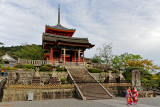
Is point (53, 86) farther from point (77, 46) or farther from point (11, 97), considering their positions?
point (77, 46)

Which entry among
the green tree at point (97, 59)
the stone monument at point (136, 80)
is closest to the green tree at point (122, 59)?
the green tree at point (97, 59)

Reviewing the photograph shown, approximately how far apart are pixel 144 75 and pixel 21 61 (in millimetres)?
19998

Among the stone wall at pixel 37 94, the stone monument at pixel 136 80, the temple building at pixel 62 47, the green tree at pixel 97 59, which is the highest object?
the temple building at pixel 62 47

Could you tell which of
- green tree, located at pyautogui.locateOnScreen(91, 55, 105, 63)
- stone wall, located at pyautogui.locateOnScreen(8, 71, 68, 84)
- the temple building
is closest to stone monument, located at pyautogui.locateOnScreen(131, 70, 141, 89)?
stone wall, located at pyautogui.locateOnScreen(8, 71, 68, 84)

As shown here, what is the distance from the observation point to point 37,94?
1227 cm

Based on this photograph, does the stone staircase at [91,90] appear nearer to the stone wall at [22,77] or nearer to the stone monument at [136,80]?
the stone monument at [136,80]

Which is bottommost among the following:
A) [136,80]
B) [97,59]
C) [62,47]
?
[136,80]

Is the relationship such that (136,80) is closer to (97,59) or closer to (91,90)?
(91,90)

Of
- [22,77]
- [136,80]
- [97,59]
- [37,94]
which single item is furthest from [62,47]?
[136,80]

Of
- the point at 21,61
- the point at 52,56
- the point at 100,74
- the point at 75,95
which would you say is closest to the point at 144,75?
the point at 100,74

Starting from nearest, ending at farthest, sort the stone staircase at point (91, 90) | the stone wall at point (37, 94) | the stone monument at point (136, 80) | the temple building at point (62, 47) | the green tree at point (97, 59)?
1. the stone wall at point (37, 94)
2. the stone staircase at point (91, 90)
3. the stone monument at point (136, 80)
4. the temple building at point (62, 47)
5. the green tree at point (97, 59)

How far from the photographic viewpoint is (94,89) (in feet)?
47.5

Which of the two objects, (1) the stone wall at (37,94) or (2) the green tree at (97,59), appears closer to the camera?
(1) the stone wall at (37,94)

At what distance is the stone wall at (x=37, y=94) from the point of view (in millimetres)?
11250
